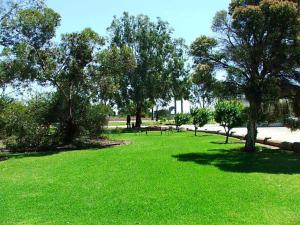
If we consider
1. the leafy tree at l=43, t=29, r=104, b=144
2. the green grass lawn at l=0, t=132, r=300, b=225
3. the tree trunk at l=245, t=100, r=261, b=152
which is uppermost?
the leafy tree at l=43, t=29, r=104, b=144

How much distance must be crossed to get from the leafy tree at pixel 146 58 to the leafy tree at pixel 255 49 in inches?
926

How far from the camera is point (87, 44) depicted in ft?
82.9

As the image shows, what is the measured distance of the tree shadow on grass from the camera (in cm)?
1459

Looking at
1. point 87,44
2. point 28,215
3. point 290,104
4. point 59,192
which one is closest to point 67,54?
point 87,44

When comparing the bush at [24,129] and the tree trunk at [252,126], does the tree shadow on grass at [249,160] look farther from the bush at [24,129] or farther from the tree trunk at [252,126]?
the bush at [24,129]

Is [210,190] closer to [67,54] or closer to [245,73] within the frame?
[245,73]

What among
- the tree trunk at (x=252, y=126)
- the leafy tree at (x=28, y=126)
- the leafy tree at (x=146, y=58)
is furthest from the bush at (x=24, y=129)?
the leafy tree at (x=146, y=58)

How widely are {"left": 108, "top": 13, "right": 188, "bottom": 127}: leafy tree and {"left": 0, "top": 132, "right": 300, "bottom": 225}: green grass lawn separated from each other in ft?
88.9

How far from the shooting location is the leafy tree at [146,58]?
44688mm

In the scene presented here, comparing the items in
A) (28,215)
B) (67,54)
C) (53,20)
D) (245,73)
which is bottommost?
(28,215)

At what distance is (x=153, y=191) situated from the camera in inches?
427

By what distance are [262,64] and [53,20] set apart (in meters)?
11.0

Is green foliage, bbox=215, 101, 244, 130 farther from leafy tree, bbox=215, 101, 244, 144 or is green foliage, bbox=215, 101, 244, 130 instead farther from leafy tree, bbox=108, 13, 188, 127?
leafy tree, bbox=108, 13, 188, 127

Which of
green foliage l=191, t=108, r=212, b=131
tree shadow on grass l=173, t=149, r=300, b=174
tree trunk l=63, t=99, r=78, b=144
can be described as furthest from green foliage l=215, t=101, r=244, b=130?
green foliage l=191, t=108, r=212, b=131
